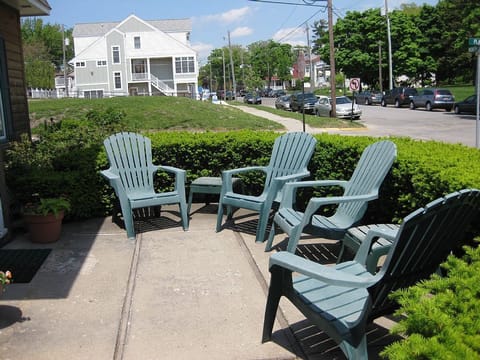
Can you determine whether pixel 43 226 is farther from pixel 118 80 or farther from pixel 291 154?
pixel 118 80

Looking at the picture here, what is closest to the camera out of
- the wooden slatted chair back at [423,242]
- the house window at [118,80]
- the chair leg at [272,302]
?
the wooden slatted chair back at [423,242]

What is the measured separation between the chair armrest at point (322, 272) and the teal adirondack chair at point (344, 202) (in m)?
1.41

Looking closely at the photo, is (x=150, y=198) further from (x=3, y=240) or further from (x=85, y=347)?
(x=85, y=347)

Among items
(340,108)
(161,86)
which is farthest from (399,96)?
(161,86)

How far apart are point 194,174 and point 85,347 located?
12.8ft

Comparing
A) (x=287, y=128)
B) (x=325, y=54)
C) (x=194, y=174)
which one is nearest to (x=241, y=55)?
(x=325, y=54)

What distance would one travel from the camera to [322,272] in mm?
2543

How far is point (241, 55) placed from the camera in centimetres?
10500

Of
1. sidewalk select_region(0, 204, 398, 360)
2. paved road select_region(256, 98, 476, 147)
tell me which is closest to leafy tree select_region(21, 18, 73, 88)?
paved road select_region(256, 98, 476, 147)

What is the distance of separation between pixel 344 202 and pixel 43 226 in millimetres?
3126

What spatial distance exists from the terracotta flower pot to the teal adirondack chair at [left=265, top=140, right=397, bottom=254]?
7.44ft

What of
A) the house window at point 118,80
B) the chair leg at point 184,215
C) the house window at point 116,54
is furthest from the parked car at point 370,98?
the chair leg at point 184,215

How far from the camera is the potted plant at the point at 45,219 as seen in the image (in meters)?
5.21

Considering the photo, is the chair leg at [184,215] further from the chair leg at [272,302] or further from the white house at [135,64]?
the white house at [135,64]
